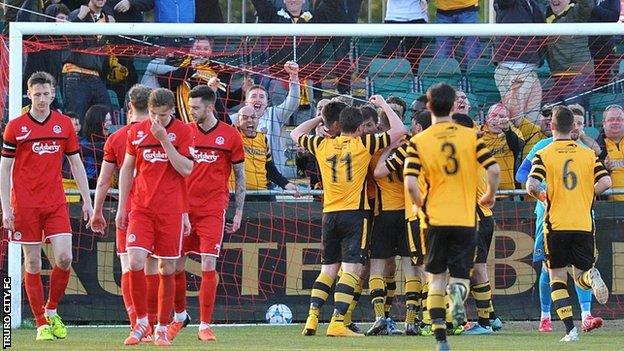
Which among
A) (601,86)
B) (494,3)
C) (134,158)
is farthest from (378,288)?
(494,3)

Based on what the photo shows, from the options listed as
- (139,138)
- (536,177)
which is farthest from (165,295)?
(536,177)

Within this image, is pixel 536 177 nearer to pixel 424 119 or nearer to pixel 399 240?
pixel 424 119

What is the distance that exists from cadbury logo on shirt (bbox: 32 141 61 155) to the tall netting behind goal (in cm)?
256

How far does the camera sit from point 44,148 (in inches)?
493

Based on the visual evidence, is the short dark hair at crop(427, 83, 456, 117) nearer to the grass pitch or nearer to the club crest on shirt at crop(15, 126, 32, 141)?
the grass pitch

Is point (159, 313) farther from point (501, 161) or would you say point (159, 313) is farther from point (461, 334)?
point (501, 161)

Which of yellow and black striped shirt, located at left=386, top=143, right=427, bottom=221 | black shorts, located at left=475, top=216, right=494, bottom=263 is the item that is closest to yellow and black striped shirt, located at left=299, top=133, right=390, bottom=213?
yellow and black striped shirt, located at left=386, top=143, right=427, bottom=221

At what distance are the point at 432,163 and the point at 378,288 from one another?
3.44 metres

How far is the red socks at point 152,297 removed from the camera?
11.8 metres

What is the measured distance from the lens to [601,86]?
53.3ft

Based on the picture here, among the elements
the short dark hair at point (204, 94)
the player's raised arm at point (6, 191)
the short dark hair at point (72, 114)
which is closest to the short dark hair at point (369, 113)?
the short dark hair at point (204, 94)

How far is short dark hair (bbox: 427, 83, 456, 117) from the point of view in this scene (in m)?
10.6

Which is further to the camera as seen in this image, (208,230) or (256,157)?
(256,157)

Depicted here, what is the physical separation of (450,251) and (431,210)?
369mm
